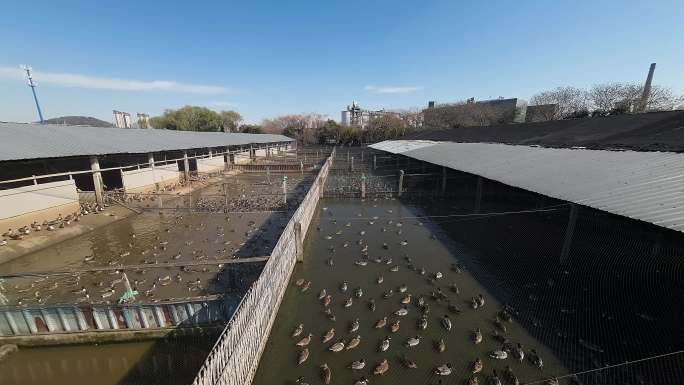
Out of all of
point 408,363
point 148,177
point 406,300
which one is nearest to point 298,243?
point 406,300

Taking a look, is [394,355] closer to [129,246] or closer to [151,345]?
[151,345]

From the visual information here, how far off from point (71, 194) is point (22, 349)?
12131 millimetres

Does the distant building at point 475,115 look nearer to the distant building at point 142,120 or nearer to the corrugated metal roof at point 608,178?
the corrugated metal roof at point 608,178

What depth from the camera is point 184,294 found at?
8.00m

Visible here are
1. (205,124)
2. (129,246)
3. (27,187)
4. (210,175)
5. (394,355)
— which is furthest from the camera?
(205,124)

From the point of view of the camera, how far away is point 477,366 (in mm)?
5398

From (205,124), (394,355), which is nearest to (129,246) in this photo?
(394,355)

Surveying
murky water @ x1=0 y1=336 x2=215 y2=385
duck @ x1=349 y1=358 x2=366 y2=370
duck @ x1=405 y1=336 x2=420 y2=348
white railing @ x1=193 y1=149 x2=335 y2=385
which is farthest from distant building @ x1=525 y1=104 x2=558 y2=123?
murky water @ x1=0 y1=336 x2=215 y2=385

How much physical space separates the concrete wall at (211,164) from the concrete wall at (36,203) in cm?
1303

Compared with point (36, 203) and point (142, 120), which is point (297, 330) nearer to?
point (36, 203)

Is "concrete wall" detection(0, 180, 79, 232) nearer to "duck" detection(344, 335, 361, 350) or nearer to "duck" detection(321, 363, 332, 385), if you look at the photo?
"duck" detection(321, 363, 332, 385)

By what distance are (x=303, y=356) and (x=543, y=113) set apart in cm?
6285

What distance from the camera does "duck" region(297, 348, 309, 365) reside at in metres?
5.70

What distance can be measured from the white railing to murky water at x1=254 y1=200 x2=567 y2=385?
372 millimetres
